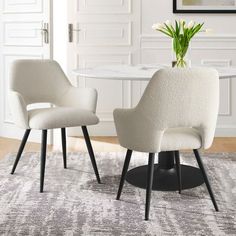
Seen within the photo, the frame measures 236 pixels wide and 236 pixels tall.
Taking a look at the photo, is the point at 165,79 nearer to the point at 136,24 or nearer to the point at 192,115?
the point at 192,115

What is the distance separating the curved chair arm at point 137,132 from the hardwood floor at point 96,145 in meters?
1.78

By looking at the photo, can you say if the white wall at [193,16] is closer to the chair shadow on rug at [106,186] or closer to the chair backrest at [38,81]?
the chair backrest at [38,81]

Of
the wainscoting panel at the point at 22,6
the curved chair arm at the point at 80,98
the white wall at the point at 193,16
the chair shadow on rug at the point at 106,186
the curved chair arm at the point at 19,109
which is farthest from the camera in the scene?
the white wall at the point at 193,16

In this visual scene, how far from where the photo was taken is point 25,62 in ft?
12.9

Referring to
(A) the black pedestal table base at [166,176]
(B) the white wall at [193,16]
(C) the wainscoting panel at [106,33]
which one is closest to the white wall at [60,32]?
(C) the wainscoting panel at [106,33]

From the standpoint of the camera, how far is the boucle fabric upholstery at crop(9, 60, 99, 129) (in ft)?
11.7

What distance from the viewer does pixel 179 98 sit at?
9.22 ft

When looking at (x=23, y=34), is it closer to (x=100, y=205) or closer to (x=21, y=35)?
(x=21, y=35)

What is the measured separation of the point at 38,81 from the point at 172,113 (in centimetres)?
145

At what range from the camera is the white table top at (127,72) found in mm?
3217

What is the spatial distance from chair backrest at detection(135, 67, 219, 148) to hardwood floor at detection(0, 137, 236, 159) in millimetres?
1940

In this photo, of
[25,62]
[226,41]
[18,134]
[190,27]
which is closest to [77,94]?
[25,62]

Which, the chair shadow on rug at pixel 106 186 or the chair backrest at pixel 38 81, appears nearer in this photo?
the chair shadow on rug at pixel 106 186

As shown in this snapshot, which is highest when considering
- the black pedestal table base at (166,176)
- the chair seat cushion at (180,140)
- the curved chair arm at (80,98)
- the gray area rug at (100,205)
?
the curved chair arm at (80,98)
